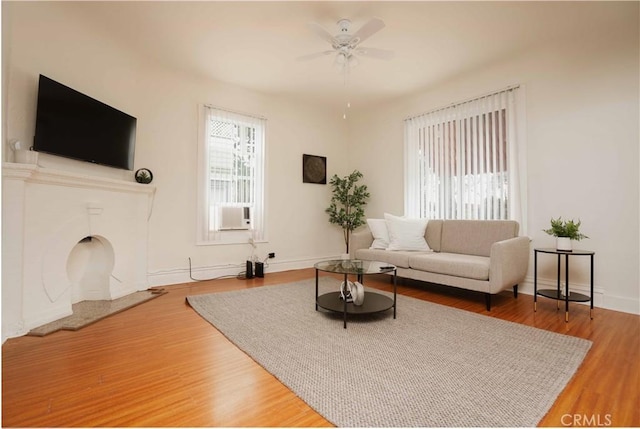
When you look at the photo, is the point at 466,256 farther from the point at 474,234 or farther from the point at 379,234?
the point at 379,234

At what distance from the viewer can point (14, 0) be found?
105 inches

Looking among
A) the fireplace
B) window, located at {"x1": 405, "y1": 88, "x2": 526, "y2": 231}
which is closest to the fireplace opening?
the fireplace

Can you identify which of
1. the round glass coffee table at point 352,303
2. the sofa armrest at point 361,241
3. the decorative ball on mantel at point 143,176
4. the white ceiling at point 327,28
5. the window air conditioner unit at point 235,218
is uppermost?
the white ceiling at point 327,28

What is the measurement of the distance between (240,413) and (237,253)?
329 centimetres

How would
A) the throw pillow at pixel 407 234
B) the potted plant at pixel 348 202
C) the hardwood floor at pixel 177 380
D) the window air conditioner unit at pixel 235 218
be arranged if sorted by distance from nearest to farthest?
the hardwood floor at pixel 177 380, the throw pillow at pixel 407 234, the window air conditioner unit at pixel 235 218, the potted plant at pixel 348 202

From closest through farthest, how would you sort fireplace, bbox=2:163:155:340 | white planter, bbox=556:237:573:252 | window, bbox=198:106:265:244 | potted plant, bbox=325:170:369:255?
fireplace, bbox=2:163:155:340, white planter, bbox=556:237:573:252, window, bbox=198:106:265:244, potted plant, bbox=325:170:369:255

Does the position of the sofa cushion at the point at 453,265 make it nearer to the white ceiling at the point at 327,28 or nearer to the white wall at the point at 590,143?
the white wall at the point at 590,143

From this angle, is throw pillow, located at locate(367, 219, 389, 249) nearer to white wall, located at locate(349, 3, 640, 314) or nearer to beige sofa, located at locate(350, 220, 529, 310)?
beige sofa, located at locate(350, 220, 529, 310)

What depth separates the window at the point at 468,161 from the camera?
3.75 meters

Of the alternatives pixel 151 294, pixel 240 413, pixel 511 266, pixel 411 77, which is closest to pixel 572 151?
pixel 511 266

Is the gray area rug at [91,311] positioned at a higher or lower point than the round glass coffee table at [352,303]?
lower

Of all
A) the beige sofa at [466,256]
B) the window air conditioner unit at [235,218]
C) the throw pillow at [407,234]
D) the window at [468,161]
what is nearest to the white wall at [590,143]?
the window at [468,161]

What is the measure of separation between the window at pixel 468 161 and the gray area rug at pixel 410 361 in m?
1.73

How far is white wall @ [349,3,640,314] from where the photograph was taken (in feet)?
9.70
